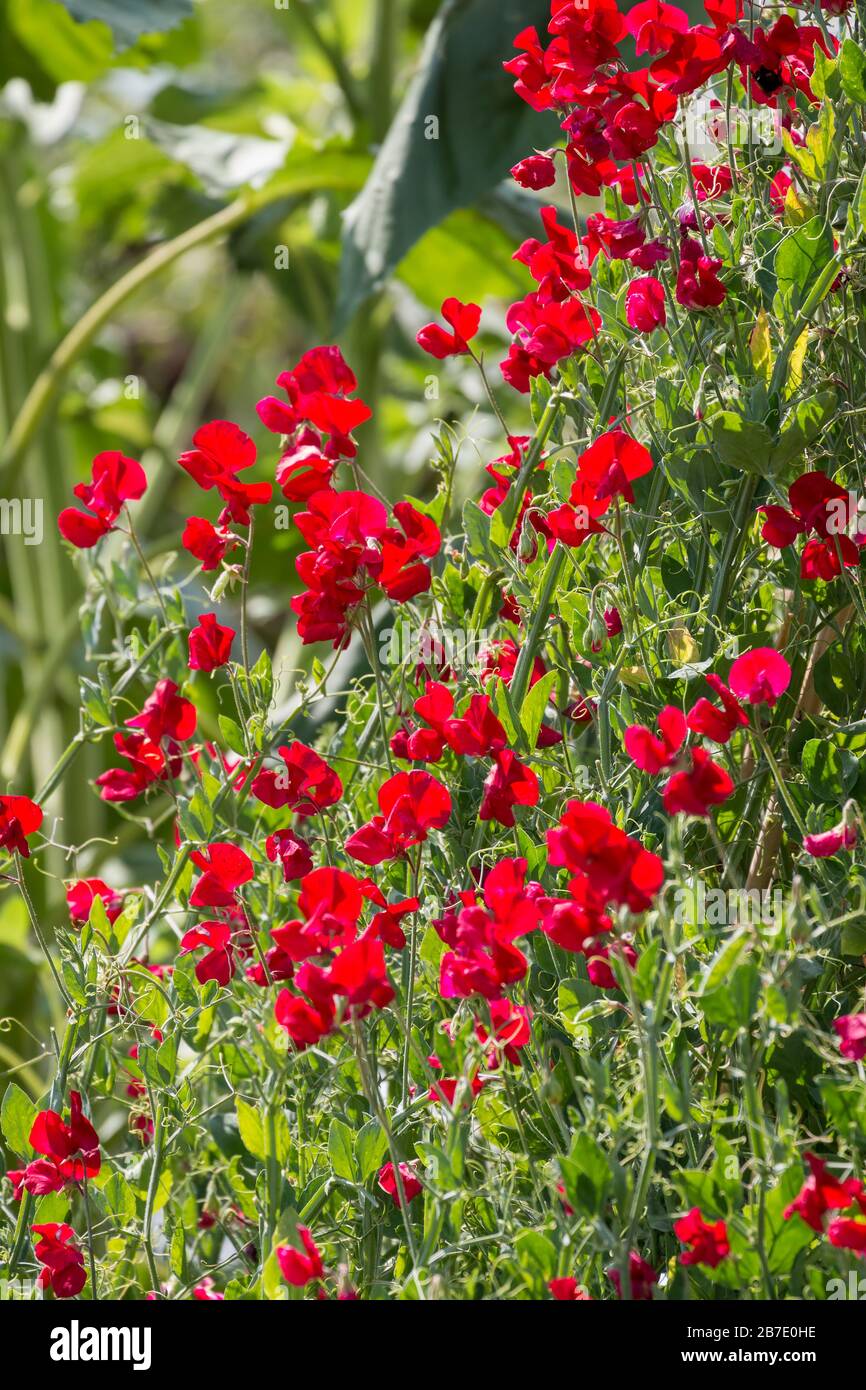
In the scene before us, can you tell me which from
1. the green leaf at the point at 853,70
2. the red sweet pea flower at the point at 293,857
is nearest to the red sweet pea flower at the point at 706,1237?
the red sweet pea flower at the point at 293,857

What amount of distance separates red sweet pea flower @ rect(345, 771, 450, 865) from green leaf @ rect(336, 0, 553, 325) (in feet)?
2.14

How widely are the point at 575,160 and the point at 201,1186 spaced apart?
0.71 metres

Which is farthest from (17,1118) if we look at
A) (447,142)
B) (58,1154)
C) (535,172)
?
(447,142)

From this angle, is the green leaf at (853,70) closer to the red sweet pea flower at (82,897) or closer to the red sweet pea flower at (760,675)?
the red sweet pea flower at (760,675)

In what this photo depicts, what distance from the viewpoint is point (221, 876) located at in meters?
0.63

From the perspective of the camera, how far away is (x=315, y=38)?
162 cm

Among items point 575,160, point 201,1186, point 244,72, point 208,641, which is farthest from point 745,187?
point 244,72

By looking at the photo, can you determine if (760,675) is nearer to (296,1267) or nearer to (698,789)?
(698,789)

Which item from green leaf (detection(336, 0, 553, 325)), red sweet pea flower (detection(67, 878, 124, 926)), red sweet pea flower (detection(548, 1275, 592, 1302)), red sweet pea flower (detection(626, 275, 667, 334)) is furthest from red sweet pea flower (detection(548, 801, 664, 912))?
green leaf (detection(336, 0, 553, 325))

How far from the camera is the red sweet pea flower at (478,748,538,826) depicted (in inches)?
23.7

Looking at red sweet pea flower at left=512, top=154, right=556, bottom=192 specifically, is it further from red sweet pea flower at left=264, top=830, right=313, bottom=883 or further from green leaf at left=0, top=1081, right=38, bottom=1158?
green leaf at left=0, top=1081, right=38, bottom=1158

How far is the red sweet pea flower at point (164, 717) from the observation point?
0.76 meters

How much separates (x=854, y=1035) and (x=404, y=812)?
196 mm

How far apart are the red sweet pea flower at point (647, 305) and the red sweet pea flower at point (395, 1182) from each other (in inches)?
15.0
